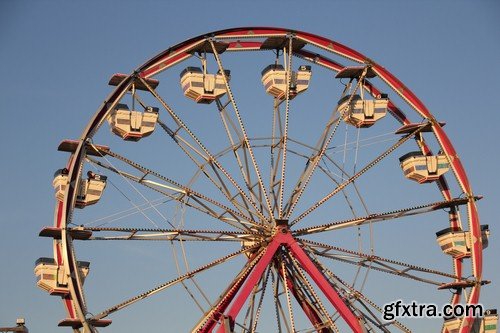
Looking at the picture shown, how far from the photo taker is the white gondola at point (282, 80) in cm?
4591

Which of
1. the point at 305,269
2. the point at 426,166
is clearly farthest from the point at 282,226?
the point at 426,166

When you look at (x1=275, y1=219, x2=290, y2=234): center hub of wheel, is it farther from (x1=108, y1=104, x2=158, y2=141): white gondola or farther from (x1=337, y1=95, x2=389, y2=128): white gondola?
(x1=337, y1=95, x2=389, y2=128): white gondola

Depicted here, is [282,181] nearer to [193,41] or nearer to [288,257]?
[288,257]

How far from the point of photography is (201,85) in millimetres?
44812

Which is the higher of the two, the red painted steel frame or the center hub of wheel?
the center hub of wheel

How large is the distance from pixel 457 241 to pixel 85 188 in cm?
1391

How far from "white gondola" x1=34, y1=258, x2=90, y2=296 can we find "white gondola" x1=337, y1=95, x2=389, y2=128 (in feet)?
39.7

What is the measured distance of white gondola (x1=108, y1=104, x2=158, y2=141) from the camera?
43969 millimetres

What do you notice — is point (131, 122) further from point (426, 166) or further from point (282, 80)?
point (426, 166)

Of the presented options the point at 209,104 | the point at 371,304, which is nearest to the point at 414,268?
the point at 371,304

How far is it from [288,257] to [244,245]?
160 cm

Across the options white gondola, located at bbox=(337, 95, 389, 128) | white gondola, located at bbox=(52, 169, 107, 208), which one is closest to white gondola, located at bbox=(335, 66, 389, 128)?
white gondola, located at bbox=(337, 95, 389, 128)

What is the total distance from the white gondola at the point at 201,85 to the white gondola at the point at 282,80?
195 cm

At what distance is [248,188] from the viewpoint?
144 feet
